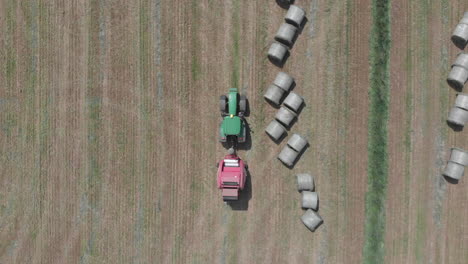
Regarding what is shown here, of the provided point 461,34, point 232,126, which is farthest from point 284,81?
point 461,34

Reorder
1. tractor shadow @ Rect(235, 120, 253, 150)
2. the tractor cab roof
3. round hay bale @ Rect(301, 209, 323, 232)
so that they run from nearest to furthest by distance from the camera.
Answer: the tractor cab roof → round hay bale @ Rect(301, 209, 323, 232) → tractor shadow @ Rect(235, 120, 253, 150)

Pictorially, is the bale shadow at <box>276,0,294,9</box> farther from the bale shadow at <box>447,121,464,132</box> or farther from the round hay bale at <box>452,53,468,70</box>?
the bale shadow at <box>447,121,464,132</box>

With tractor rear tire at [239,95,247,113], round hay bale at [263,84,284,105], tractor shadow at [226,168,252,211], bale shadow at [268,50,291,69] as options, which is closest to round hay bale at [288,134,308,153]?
round hay bale at [263,84,284,105]

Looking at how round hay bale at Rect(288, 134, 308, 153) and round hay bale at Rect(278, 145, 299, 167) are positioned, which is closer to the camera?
round hay bale at Rect(288, 134, 308, 153)

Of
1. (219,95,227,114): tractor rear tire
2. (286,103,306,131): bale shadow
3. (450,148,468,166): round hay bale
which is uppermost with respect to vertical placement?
(219,95,227,114): tractor rear tire

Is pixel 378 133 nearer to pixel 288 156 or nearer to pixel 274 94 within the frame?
pixel 288 156

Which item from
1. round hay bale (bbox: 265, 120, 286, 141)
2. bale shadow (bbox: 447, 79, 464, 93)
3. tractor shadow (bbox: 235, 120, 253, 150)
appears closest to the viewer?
bale shadow (bbox: 447, 79, 464, 93)

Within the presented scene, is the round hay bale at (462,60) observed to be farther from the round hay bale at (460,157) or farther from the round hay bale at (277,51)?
the round hay bale at (277,51)
